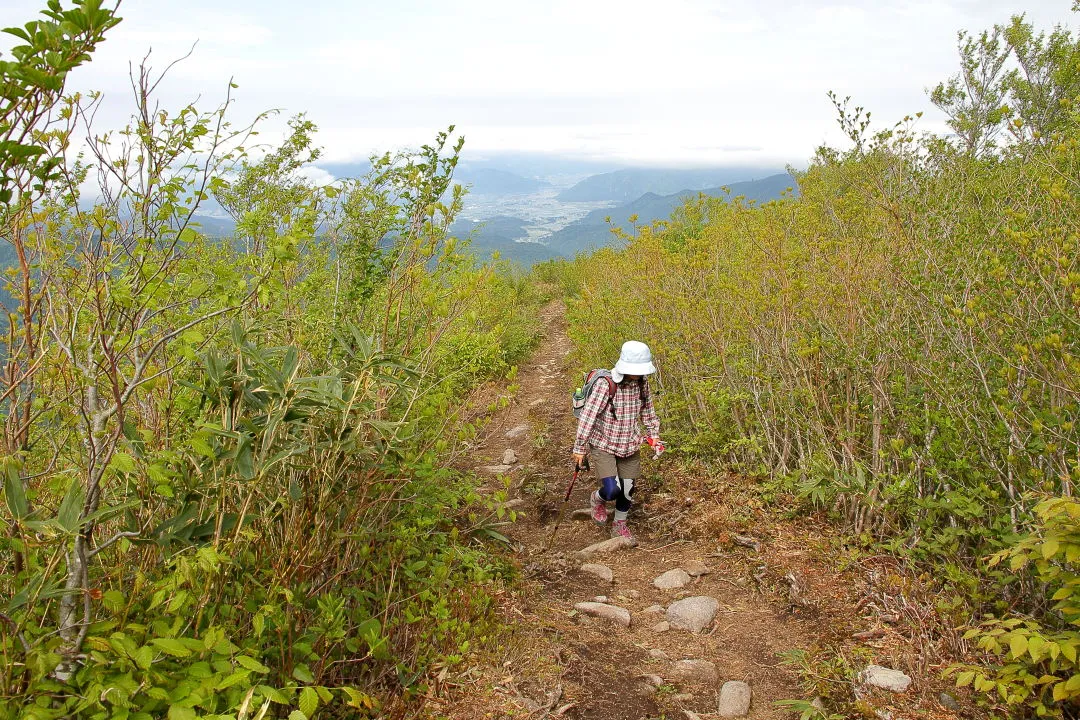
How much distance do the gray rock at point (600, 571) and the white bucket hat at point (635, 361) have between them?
1355mm

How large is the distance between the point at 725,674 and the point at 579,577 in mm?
1251

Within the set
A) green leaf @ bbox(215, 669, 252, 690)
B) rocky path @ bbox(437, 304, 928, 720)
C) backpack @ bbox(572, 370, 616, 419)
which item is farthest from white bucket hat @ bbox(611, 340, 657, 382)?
green leaf @ bbox(215, 669, 252, 690)

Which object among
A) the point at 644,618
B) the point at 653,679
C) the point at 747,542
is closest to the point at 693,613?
the point at 644,618

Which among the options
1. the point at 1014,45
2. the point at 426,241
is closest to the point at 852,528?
the point at 426,241

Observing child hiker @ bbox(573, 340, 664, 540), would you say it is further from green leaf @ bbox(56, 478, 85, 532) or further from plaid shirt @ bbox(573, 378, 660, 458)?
green leaf @ bbox(56, 478, 85, 532)

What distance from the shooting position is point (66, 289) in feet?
7.48

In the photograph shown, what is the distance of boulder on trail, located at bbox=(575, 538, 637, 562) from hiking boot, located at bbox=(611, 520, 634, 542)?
37 millimetres

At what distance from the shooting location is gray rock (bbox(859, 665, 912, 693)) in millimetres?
2738

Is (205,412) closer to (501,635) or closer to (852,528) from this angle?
(501,635)

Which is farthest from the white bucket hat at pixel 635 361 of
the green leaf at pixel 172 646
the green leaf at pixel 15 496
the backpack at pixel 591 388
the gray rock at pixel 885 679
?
the green leaf at pixel 15 496

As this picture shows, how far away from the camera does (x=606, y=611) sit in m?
3.81

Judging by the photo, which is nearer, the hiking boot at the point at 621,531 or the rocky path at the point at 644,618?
the rocky path at the point at 644,618

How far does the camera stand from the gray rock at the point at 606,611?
3.74 metres

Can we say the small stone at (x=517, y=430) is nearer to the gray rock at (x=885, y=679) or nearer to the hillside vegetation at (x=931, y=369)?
the hillside vegetation at (x=931, y=369)
